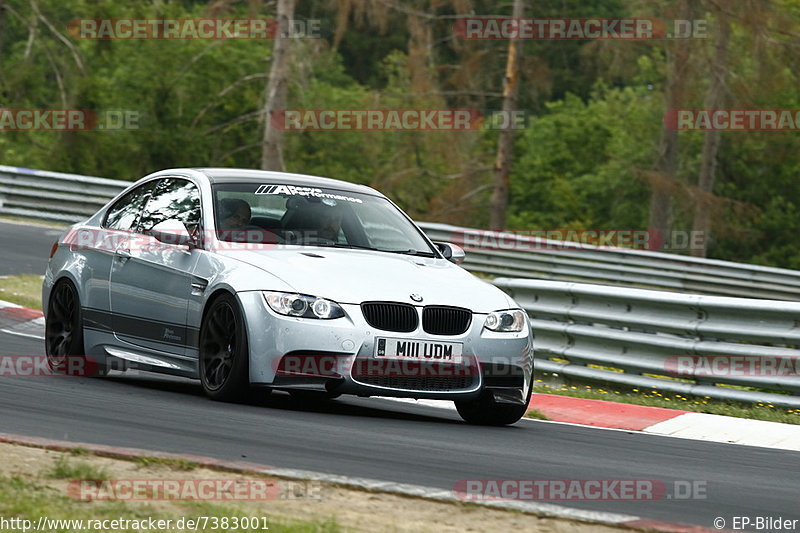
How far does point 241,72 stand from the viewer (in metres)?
48.4

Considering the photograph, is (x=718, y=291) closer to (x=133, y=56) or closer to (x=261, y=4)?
(x=261, y=4)

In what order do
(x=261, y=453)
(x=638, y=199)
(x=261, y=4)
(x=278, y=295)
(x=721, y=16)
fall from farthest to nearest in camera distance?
(x=638, y=199)
(x=721, y=16)
(x=261, y=4)
(x=278, y=295)
(x=261, y=453)

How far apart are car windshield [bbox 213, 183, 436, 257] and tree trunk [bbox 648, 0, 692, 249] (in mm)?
26055

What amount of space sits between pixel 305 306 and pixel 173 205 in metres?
1.96

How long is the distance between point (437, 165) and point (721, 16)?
7.75 metres

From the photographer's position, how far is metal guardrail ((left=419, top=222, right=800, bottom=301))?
78.4 ft

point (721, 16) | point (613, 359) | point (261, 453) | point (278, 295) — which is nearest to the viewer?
point (261, 453)

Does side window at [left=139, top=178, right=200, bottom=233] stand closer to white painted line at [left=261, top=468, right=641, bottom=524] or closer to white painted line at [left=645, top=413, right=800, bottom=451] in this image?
white painted line at [left=645, top=413, right=800, bottom=451]

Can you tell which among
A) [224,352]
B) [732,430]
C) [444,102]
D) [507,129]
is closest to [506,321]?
[224,352]

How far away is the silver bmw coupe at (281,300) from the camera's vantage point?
324 inches

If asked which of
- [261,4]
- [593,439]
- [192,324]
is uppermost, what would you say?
[261,4]

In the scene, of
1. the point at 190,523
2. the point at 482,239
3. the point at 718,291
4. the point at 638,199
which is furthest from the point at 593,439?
the point at 638,199

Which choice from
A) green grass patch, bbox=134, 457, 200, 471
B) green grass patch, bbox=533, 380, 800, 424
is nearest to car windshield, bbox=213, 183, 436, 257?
green grass patch, bbox=533, 380, 800, 424

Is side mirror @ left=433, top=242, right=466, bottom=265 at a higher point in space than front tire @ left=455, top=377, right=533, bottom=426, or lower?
higher
